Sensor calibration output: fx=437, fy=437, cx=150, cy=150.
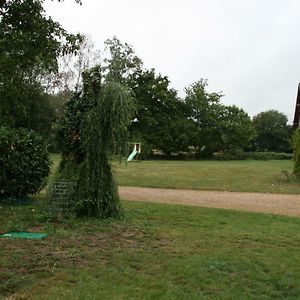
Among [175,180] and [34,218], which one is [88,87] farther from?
[175,180]

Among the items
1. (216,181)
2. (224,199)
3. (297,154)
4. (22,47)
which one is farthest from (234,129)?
(22,47)

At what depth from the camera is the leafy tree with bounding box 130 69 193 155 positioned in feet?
150

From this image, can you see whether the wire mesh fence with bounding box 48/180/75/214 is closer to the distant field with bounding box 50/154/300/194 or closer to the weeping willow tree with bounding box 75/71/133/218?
the weeping willow tree with bounding box 75/71/133/218

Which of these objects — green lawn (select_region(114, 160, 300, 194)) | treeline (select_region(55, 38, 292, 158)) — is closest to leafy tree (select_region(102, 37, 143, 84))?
treeline (select_region(55, 38, 292, 158))

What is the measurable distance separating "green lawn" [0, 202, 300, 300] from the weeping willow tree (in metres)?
0.49

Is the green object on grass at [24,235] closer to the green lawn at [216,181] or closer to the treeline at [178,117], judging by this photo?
the green lawn at [216,181]

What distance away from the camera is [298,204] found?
12.9 meters

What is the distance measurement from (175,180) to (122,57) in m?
32.7

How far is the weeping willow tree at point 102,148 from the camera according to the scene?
868 centimetres

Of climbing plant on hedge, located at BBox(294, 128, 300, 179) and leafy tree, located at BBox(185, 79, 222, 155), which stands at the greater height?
leafy tree, located at BBox(185, 79, 222, 155)

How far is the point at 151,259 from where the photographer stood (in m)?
5.81

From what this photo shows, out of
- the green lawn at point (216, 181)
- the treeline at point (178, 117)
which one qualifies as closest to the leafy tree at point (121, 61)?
the treeline at point (178, 117)

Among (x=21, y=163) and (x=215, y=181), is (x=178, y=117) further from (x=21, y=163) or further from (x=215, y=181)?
(x=21, y=163)

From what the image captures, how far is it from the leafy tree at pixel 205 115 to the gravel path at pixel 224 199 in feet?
108
